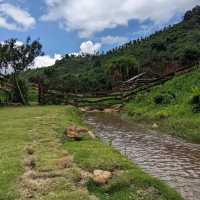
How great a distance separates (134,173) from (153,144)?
8.26 metres

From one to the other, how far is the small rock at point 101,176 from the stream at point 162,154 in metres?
2.09

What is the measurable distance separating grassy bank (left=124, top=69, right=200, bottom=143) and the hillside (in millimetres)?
5195

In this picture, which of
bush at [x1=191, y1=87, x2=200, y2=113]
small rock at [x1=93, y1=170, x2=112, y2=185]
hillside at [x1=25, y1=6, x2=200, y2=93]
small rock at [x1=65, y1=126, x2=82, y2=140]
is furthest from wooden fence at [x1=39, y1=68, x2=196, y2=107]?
small rock at [x1=93, y1=170, x2=112, y2=185]

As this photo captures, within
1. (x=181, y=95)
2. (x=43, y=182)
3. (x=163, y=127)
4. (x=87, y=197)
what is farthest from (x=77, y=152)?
(x=181, y=95)

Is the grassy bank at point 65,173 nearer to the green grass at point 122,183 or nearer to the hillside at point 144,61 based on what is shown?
the green grass at point 122,183

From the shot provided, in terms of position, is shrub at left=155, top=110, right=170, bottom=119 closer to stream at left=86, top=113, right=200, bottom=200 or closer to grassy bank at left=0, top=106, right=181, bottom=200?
stream at left=86, top=113, right=200, bottom=200

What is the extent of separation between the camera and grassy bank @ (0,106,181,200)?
9.32 metres

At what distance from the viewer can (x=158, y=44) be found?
87.2m

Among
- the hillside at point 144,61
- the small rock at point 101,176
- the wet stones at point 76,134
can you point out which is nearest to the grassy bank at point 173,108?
the hillside at point 144,61

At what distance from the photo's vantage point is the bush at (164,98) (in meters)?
31.0

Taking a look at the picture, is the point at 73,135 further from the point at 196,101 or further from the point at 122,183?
the point at 196,101

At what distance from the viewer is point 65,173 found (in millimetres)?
10773

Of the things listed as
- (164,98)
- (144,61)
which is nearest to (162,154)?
(164,98)

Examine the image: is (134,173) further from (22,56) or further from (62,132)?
(22,56)
